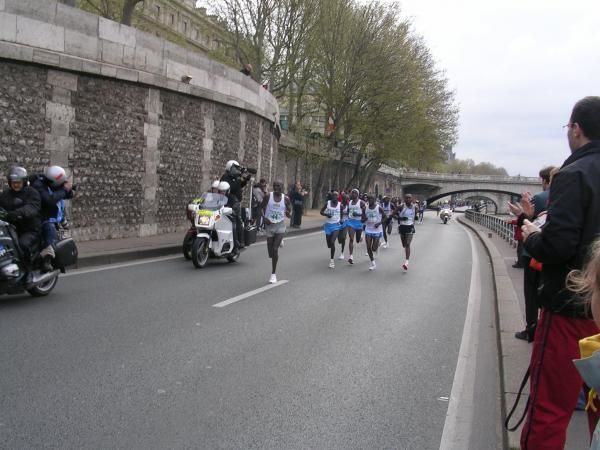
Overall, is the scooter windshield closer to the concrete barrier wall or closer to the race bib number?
the race bib number

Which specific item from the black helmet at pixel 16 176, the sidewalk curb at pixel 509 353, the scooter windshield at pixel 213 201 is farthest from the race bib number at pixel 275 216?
the black helmet at pixel 16 176

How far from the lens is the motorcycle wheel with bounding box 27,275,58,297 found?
23.6ft

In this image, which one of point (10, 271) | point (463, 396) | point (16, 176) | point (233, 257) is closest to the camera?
point (463, 396)

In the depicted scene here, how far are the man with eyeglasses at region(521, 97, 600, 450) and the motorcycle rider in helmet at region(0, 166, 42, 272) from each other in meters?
6.25

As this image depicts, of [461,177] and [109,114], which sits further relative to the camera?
[461,177]

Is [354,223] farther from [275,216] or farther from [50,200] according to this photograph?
[50,200]

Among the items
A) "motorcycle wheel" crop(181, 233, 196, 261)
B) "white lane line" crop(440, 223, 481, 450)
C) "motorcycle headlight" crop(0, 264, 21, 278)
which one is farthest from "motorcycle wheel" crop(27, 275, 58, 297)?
"white lane line" crop(440, 223, 481, 450)

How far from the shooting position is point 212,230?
1115 centimetres

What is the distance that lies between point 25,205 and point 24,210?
0.10 metres

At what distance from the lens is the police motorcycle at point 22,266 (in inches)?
258

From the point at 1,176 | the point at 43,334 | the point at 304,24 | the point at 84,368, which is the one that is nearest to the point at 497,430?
the point at 84,368

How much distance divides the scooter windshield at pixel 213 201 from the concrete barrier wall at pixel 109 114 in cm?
356

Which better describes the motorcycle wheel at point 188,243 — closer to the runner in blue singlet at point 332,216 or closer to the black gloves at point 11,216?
the runner in blue singlet at point 332,216

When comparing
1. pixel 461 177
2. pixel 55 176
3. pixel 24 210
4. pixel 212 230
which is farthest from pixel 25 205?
pixel 461 177
